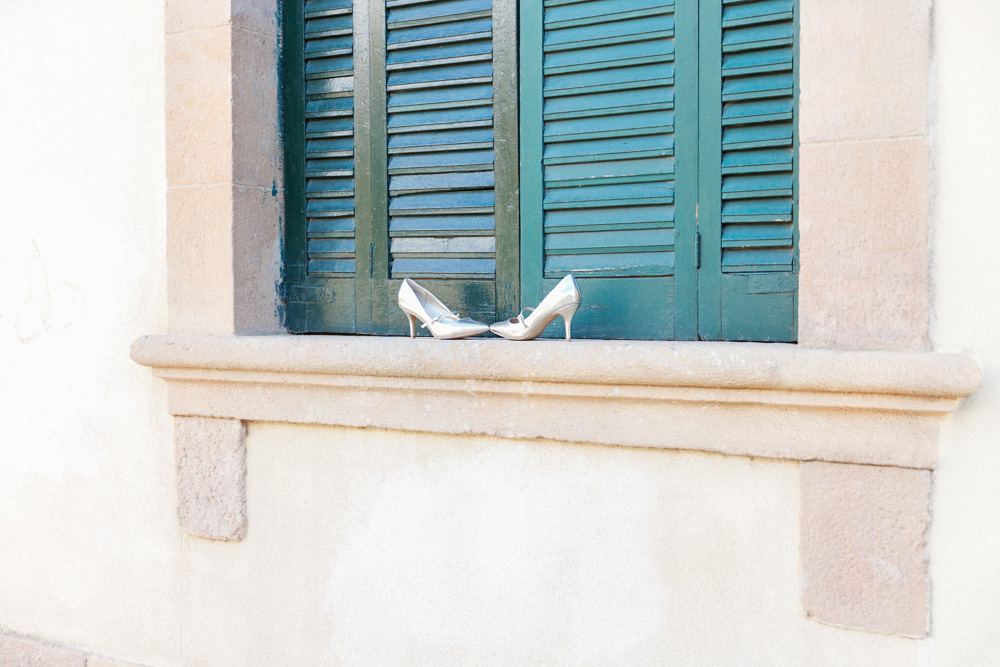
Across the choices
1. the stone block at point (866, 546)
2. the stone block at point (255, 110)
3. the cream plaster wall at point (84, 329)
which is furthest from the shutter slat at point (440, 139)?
the stone block at point (866, 546)

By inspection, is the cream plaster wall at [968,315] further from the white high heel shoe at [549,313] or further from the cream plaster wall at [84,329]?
the cream plaster wall at [84,329]

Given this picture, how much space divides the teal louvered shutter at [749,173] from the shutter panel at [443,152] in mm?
586


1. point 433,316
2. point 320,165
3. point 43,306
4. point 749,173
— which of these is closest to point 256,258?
point 320,165

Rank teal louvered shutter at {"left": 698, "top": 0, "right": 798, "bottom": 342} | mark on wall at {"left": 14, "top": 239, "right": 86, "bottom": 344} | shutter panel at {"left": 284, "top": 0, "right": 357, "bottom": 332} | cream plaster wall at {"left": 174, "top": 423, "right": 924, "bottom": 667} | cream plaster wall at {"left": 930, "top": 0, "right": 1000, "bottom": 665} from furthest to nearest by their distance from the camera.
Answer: mark on wall at {"left": 14, "top": 239, "right": 86, "bottom": 344}, shutter panel at {"left": 284, "top": 0, "right": 357, "bottom": 332}, teal louvered shutter at {"left": 698, "top": 0, "right": 798, "bottom": 342}, cream plaster wall at {"left": 174, "top": 423, "right": 924, "bottom": 667}, cream plaster wall at {"left": 930, "top": 0, "right": 1000, "bottom": 665}

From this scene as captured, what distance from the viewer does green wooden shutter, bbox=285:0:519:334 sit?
2.44 meters

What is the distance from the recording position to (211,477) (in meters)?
2.53

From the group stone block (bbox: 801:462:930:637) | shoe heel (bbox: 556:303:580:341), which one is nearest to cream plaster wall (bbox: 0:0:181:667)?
shoe heel (bbox: 556:303:580:341)

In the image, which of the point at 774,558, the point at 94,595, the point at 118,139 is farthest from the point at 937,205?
the point at 94,595

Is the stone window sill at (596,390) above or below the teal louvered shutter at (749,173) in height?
below

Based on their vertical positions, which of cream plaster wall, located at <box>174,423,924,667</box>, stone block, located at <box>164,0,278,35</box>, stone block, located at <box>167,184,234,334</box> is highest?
stone block, located at <box>164,0,278,35</box>

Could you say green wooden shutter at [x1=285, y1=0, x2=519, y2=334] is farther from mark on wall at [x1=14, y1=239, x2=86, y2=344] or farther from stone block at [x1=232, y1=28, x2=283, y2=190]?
mark on wall at [x1=14, y1=239, x2=86, y2=344]

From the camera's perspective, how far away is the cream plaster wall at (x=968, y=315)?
175 centimetres

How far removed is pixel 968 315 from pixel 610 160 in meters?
0.99

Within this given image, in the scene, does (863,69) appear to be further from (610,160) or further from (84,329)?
(84,329)
